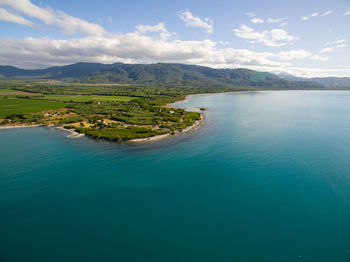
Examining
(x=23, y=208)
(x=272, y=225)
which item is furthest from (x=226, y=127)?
(x=23, y=208)

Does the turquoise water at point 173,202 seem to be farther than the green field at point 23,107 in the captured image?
No

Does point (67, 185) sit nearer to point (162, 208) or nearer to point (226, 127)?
point (162, 208)

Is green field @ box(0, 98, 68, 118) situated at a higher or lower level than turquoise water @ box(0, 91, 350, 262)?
higher

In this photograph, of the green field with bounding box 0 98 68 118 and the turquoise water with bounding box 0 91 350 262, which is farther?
the green field with bounding box 0 98 68 118

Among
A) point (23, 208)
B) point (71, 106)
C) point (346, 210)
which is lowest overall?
point (23, 208)

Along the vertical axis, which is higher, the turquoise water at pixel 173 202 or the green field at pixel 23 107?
the green field at pixel 23 107

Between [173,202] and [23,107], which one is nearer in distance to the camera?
[173,202]

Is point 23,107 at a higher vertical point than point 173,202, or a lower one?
higher

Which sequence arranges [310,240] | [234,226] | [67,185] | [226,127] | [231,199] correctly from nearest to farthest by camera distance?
1. [310,240]
2. [234,226]
3. [231,199]
4. [67,185]
5. [226,127]
